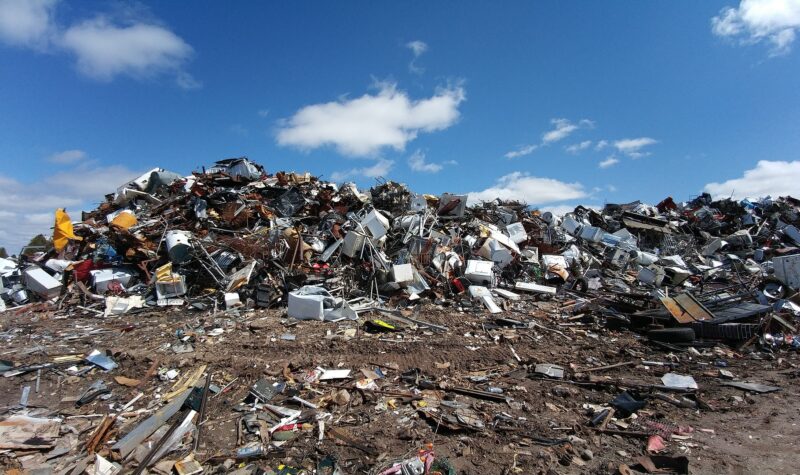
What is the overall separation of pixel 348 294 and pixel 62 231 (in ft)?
26.8

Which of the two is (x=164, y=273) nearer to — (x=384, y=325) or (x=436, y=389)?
(x=384, y=325)

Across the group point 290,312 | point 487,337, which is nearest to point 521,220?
point 487,337

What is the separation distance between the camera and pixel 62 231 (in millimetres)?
10820

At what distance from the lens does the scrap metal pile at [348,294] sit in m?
4.07

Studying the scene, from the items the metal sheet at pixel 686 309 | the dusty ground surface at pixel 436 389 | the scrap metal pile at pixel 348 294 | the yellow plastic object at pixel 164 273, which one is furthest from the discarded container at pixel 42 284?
the metal sheet at pixel 686 309

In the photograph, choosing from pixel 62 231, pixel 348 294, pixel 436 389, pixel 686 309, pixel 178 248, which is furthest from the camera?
pixel 62 231

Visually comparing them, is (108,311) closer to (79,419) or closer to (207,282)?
(207,282)

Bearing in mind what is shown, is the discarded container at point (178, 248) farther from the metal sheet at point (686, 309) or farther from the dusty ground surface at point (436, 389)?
the metal sheet at point (686, 309)

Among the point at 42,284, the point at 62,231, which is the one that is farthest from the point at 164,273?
the point at 62,231

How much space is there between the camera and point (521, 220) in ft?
48.3

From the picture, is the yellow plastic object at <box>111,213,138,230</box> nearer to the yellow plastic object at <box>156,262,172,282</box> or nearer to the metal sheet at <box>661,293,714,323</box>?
the yellow plastic object at <box>156,262,172,282</box>

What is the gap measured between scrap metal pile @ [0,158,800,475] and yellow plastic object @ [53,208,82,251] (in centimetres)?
4

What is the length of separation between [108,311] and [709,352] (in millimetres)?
11173

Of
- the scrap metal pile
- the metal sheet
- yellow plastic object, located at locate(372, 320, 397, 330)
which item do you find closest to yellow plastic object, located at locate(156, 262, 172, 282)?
the scrap metal pile
